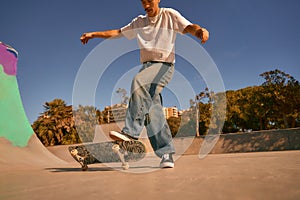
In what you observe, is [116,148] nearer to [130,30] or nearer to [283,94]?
[130,30]

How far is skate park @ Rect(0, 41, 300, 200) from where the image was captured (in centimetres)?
99

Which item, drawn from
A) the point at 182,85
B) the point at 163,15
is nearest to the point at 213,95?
the point at 182,85

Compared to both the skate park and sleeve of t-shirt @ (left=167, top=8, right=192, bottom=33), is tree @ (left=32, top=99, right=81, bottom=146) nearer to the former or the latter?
the skate park

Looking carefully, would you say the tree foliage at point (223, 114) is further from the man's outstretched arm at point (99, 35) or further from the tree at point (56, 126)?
the man's outstretched arm at point (99, 35)

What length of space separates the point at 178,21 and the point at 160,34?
→ 243 millimetres

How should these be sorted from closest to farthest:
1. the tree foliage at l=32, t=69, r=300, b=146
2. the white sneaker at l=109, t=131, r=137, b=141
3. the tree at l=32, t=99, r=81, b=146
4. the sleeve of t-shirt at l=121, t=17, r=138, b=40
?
the white sneaker at l=109, t=131, r=137, b=141, the sleeve of t-shirt at l=121, t=17, r=138, b=40, the tree foliage at l=32, t=69, r=300, b=146, the tree at l=32, t=99, r=81, b=146

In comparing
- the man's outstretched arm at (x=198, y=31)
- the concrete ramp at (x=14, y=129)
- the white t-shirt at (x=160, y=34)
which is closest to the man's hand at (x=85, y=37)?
the white t-shirt at (x=160, y=34)

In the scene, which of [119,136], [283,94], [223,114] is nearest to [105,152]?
[119,136]

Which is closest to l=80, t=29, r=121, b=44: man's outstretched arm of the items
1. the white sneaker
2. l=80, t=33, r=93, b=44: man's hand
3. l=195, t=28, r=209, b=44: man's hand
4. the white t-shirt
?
l=80, t=33, r=93, b=44: man's hand

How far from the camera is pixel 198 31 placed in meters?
2.16

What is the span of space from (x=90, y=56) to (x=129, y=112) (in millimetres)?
1946

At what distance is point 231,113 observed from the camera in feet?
73.6

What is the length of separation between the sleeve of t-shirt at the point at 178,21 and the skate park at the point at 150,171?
4.59ft

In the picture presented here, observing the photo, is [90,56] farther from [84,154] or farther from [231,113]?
[231,113]
